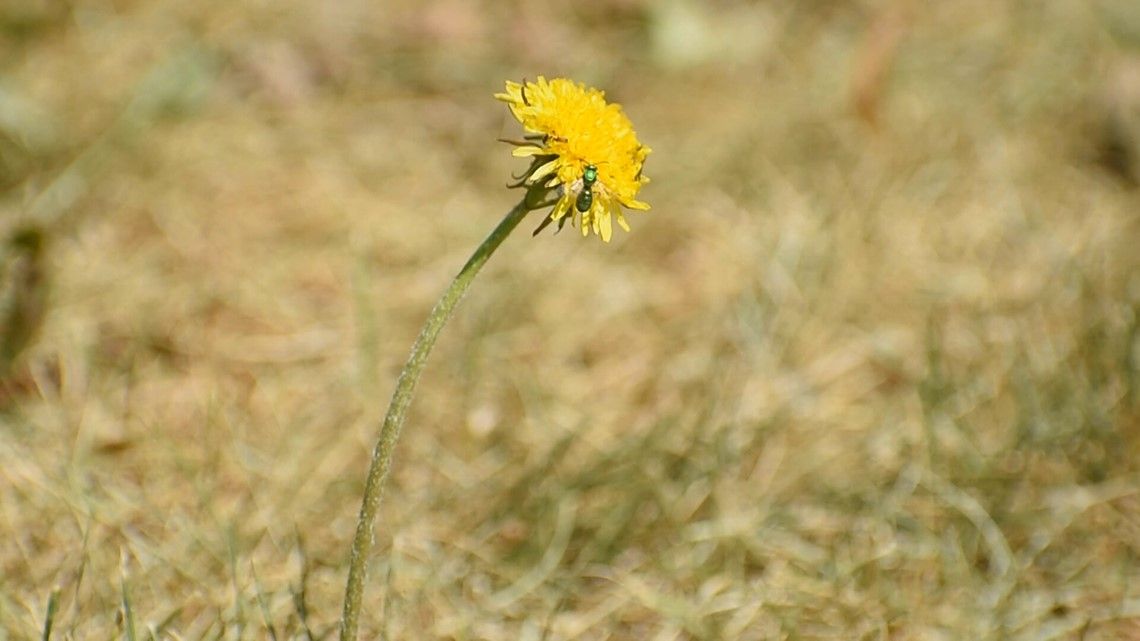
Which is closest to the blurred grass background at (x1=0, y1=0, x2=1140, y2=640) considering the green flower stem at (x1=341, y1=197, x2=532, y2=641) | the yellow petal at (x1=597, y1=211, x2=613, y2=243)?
the green flower stem at (x1=341, y1=197, x2=532, y2=641)

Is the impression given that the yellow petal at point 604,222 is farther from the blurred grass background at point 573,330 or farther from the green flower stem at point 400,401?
the blurred grass background at point 573,330

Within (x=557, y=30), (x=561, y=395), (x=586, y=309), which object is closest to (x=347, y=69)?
(x=557, y=30)

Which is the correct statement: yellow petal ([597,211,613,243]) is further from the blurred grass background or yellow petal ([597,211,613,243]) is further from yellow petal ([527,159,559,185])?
the blurred grass background

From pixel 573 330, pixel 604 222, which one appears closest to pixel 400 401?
pixel 604 222

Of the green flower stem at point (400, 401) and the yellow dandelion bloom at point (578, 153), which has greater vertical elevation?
the yellow dandelion bloom at point (578, 153)

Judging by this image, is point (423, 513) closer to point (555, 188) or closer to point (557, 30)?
point (555, 188)

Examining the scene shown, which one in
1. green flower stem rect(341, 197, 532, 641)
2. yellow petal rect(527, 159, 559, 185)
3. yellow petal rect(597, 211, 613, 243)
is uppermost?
yellow petal rect(527, 159, 559, 185)

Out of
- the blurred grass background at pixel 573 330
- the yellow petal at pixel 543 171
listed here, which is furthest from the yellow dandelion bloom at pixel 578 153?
the blurred grass background at pixel 573 330
